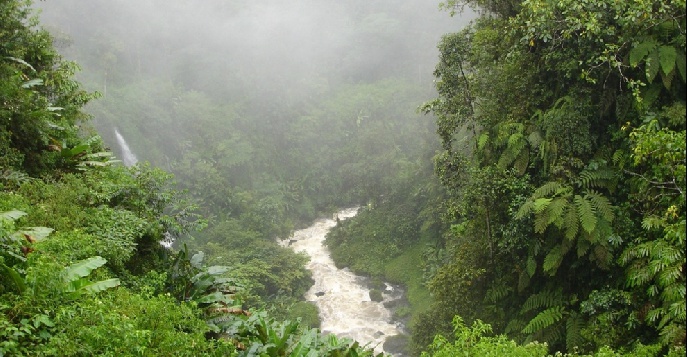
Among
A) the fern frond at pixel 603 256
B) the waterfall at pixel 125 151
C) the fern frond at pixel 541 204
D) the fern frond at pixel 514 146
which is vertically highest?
the waterfall at pixel 125 151

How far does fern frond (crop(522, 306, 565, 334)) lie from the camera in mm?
8445

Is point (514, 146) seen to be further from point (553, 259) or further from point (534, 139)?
point (553, 259)

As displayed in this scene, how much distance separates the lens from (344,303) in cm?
1981

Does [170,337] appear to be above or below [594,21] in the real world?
below

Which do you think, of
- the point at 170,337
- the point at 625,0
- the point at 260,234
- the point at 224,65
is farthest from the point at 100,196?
the point at 224,65

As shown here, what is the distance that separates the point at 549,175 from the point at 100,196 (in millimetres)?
8234

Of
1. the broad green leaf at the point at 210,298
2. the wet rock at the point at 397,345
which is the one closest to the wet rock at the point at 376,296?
the wet rock at the point at 397,345

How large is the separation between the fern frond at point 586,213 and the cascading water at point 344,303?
937 centimetres

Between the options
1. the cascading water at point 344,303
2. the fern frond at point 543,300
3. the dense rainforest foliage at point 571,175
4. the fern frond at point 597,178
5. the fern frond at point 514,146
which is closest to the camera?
the dense rainforest foliage at point 571,175

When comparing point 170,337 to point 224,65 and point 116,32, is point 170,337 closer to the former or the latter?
point 224,65

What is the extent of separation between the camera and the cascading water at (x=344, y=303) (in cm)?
1753

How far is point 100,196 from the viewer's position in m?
7.76

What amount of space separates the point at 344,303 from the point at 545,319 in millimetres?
12193

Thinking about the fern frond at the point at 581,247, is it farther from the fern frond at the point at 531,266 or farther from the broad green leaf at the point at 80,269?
the broad green leaf at the point at 80,269
